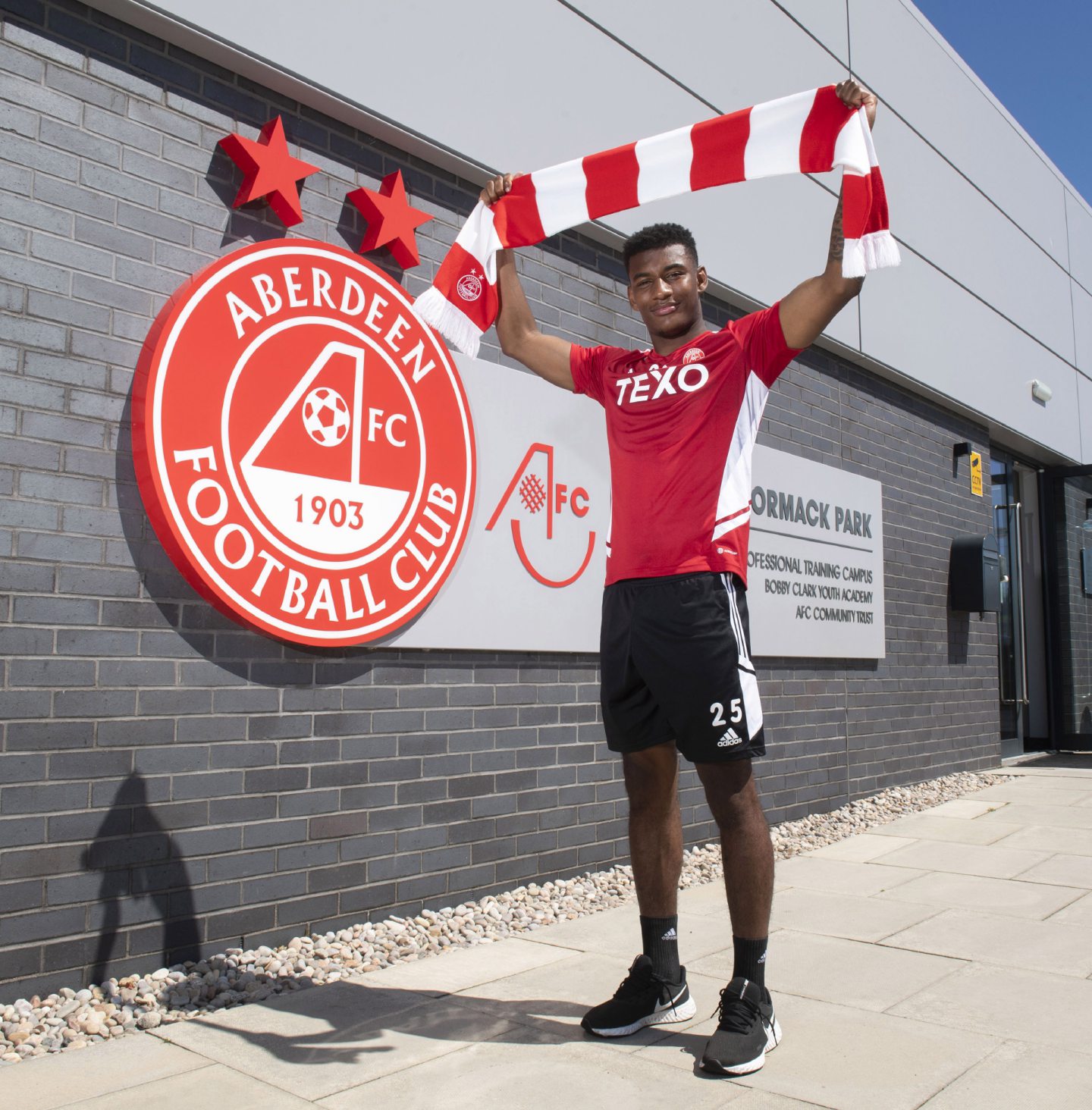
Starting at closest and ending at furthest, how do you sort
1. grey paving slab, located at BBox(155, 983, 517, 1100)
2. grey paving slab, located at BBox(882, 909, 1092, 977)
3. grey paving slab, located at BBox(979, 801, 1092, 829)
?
1. grey paving slab, located at BBox(155, 983, 517, 1100)
2. grey paving slab, located at BBox(882, 909, 1092, 977)
3. grey paving slab, located at BBox(979, 801, 1092, 829)

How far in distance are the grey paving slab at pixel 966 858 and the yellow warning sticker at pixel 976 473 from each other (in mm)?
4122

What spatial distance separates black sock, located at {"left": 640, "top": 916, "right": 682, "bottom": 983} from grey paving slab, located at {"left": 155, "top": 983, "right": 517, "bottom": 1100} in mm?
410

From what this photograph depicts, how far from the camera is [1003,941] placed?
357 cm

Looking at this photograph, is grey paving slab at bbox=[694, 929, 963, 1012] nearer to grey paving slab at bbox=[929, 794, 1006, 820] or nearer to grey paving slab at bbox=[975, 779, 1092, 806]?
grey paving slab at bbox=[929, 794, 1006, 820]

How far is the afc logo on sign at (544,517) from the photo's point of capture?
4340mm

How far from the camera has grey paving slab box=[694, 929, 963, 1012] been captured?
9.75 ft

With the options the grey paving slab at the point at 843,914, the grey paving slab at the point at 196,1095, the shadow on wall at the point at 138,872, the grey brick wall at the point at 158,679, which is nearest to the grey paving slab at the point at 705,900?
the grey paving slab at the point at 843,914

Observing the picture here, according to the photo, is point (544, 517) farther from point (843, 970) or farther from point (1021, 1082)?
point (1021, 1082)

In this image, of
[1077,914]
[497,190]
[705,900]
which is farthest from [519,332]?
[1077,914]

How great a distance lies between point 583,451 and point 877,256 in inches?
96.0

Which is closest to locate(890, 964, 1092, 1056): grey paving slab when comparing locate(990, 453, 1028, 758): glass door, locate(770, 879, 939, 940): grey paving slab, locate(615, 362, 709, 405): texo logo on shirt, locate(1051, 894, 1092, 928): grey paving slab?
locate(770, 879, 939, 940): grey paving slab

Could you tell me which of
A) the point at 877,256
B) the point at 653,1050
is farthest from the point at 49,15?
the point at 653,1050

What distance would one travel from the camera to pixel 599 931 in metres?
3.68

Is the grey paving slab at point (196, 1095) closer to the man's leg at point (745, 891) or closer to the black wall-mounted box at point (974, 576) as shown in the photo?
the man's leg at point (745, 891)
